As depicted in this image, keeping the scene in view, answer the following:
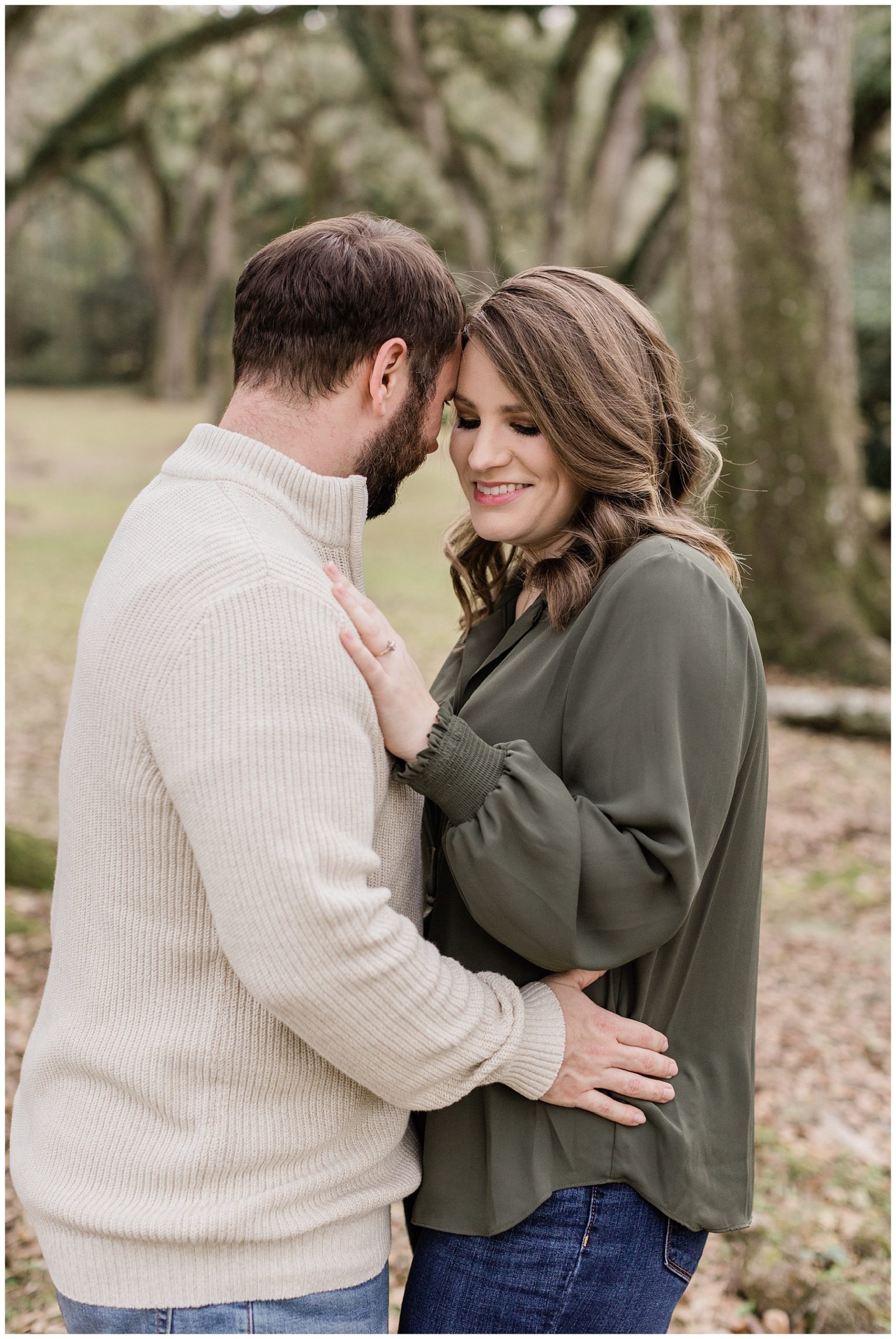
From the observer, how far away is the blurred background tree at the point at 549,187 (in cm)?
864

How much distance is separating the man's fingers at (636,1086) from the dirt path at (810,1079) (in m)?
2.06

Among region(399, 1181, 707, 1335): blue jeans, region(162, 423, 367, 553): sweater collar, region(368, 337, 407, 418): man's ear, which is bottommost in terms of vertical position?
region(399, 1181, 707, 1335): blue jeans

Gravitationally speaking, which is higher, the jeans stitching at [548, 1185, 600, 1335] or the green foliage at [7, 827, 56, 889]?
the jeans stitching at [548, 1185, 600, 1335]

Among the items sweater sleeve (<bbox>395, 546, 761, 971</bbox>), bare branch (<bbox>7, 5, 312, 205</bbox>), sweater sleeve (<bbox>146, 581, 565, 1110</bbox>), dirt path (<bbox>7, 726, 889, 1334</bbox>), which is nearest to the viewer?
sweater sleeve (<bbox>146, 581, 565, 1110</bbox>)

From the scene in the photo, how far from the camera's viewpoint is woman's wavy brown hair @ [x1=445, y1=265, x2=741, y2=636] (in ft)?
7.38

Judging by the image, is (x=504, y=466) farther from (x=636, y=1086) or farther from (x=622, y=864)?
(x=636, y=1086)

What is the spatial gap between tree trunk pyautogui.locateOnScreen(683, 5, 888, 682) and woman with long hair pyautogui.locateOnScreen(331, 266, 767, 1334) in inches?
255

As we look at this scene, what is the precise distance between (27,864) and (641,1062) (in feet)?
13.7

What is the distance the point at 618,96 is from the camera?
1670 cm

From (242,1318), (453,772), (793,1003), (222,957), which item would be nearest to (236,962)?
(222,957)

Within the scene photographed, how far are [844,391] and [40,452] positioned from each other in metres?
17.2

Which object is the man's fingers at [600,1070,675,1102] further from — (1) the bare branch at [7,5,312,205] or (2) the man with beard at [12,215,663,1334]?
(1) the bare branch at [7,5,312,205]

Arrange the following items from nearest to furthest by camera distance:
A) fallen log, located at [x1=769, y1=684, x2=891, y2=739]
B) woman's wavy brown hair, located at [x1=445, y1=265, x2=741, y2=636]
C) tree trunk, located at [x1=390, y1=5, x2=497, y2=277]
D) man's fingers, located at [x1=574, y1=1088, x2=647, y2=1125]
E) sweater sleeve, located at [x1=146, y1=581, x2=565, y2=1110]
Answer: sweater sleeve, located at [x1=146, y1=581, x2=565, y2=1110] < man's fingers, located at [x1=574, y1=1088, x2=647, y2=1125] < woman's wavy brown hair, located at [x1=445, y1=265, x2=741, y2=636] < fallen log, located at [x1=769, y1=684, x2=891, y2=739] < tree trunk, located at [x1=390, y1=5, x2=497, y2=277]

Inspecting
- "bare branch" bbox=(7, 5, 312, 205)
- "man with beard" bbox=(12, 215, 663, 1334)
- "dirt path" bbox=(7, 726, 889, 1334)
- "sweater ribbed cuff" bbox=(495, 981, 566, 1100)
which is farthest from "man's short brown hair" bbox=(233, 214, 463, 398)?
"bare branch" bbox=(7, 5, 312, 205)
